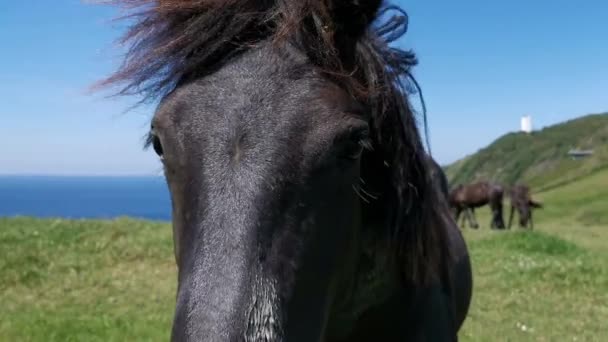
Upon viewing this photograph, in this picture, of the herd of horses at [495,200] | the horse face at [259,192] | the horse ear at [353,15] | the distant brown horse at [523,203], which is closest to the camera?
the horse face at [259,192]

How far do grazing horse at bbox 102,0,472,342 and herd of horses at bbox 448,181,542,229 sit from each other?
22.3m

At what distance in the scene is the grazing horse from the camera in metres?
1.60

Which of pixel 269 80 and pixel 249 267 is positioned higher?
pixel 269 80

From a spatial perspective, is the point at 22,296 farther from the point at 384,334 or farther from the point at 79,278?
the point at 384,334

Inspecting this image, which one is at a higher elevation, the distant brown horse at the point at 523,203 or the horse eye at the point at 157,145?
the distant brown horse at the point at 523,203

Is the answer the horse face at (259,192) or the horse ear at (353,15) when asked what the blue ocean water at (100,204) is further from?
the horse ear at (353,15)

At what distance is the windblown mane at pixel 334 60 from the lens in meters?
2.05

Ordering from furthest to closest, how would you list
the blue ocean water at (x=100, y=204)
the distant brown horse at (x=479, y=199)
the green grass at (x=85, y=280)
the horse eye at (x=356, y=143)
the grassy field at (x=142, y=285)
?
the distant brown horse at (x=479, y=199)
the blue ocean water at (x=100, y=204)
the grassy field at (x=142, y=285)
the green grass at (x=85, y=280)
the horse eye at (x=356, y=143)

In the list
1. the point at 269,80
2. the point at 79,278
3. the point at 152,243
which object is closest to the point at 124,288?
the point at 79,278

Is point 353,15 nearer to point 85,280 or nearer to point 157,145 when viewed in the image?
point 157,145

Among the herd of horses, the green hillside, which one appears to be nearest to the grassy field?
the herd of horses

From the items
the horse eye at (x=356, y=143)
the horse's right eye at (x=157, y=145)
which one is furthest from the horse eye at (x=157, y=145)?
the horse eye at (x=356, y=143)

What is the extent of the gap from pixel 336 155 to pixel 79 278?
9377mm

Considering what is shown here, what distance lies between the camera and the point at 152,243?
11859 millimetres
